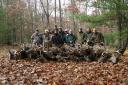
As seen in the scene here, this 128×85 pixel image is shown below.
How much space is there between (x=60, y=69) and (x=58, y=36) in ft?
21.0

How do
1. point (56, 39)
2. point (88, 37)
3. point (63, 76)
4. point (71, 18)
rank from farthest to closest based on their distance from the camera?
1. point (71, 18)
2. point (56, 39)
3. point (88, 37)
4. point (63, 76)

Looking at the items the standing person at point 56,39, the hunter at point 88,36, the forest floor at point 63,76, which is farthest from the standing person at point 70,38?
the forest floor at point 63,76

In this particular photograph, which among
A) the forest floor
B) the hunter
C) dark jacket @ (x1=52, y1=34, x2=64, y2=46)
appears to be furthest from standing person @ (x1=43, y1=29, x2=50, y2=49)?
the forest floor

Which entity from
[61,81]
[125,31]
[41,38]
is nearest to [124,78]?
[61,81]

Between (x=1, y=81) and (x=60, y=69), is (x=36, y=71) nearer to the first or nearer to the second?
(x=60, y=69)

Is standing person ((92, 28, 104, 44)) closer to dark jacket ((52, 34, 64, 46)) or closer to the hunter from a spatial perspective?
the hunter

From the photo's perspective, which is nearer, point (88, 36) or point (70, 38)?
point (88, 36)

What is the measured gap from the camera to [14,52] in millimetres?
18734

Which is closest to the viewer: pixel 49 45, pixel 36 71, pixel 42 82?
pixel 42 82

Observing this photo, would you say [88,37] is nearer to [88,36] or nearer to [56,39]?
[88,36]

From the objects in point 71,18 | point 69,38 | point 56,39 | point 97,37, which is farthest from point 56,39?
point 71,18

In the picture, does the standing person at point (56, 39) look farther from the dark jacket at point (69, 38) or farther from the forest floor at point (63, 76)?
the forest floor at point (63, 76)

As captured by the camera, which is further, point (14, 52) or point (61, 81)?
point (14, 52)

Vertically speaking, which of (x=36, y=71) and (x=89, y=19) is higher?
(x=89, y=19)
